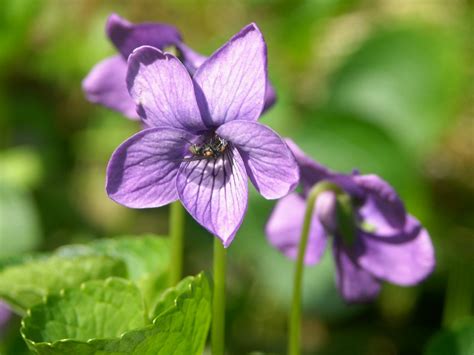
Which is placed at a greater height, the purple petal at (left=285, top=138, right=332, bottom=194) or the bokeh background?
the purple petal at (left=285, top=138, right=332, bottom=194)

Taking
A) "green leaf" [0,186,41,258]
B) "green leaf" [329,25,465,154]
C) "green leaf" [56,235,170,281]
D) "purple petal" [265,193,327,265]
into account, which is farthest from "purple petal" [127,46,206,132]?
"green leaf" [329,25,465,154]

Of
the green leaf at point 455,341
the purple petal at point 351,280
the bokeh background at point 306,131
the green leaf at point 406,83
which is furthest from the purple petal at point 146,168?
the green leaf at point 406,83

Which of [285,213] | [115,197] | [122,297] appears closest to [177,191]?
[115,197]

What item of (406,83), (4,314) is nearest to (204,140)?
(4,314)

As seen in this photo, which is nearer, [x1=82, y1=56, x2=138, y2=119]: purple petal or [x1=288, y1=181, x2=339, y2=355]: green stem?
[x1=288, y1=181, x2=339, y2=355]: green stem

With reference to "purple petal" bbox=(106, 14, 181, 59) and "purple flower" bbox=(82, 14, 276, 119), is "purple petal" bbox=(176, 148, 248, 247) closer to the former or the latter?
"purple flower" bbox=(82, 14, 276, 119)

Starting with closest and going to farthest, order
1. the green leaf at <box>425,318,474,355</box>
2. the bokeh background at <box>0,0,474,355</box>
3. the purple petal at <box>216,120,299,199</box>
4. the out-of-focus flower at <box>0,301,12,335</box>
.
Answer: the purple petal at <box>216,120,299,199</box>
the green leaf at <box>425,318,474,355</box>
the out-of-focus flower at <box>0,301,12,335</box>
the bokeh background at <box>0,0,474,355</box>

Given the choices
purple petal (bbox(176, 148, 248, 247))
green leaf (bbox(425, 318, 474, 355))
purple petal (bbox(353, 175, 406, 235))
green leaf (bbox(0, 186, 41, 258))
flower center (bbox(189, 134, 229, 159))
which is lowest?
green leaf (bbox(0, 186, 41, 258))
